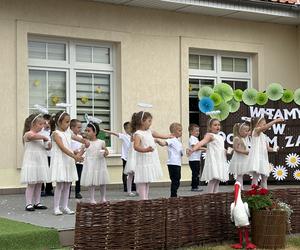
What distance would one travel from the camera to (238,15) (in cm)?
1598

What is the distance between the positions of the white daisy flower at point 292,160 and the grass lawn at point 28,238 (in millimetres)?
8385

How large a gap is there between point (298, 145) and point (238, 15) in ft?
12.4

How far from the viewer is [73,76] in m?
14.2

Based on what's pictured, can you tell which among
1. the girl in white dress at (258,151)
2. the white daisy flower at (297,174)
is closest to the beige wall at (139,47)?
the white daisy flower at (297,174)

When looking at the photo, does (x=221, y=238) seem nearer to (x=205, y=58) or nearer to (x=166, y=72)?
(x=166, y=72)

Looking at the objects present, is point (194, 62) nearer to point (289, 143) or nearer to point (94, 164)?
point (289, 143)

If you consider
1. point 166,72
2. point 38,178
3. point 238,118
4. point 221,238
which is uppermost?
point 166,72

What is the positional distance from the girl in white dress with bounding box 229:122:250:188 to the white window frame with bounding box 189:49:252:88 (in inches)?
172

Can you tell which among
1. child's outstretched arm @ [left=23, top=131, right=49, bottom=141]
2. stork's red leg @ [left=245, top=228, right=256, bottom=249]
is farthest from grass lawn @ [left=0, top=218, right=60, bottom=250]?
stork's red leg @ [left=245, top=228, right=256, bottom=249]

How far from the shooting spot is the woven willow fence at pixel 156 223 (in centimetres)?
712

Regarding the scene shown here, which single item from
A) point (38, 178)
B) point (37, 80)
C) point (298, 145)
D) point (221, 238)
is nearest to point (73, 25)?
point (37, 80)

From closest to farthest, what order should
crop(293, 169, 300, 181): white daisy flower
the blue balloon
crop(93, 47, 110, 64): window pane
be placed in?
the blue balloon < crop(93, 47, 110, 64): window pane < crop(293, 169, 300, 181): white daisy flower

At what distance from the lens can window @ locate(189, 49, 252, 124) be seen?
16.0 metres

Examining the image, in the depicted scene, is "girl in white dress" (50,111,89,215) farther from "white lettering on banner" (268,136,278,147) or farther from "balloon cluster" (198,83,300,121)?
"white lettering on banner" (268,136,278,147)
